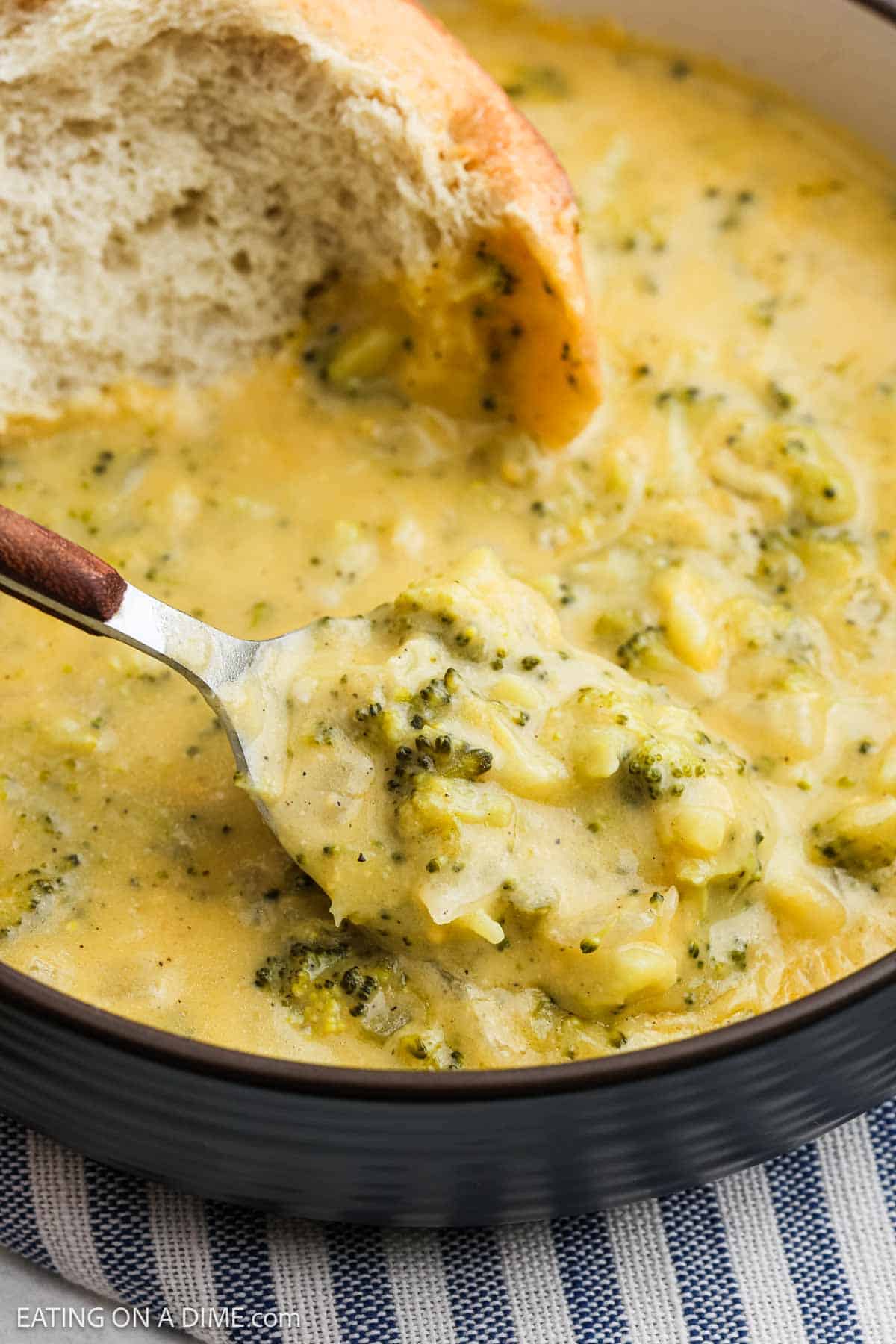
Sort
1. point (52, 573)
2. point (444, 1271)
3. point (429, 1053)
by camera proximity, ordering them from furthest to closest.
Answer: point (444, 1271) → point (429, 1053) → point (52, 573)

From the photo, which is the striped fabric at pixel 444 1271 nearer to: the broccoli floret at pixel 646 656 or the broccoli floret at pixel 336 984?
the broccoli floret at pixel 336 984

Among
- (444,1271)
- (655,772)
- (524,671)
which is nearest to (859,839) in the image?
(655,772)

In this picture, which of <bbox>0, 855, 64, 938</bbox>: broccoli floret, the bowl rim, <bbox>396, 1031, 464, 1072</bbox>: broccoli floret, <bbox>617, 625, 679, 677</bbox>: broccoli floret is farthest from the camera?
<bbox>617, 625, 679, 677</bbox>: broccoli floret

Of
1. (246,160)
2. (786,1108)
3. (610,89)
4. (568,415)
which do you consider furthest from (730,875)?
(610,89)

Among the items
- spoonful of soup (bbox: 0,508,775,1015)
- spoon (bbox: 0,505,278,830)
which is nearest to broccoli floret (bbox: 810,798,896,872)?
spoonful of soup (bbox: 0,508,775,1015)

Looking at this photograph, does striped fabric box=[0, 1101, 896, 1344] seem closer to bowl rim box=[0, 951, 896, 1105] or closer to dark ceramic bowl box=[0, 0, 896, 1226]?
dark ceramic bowl box=[0, 0, 896, 1226]

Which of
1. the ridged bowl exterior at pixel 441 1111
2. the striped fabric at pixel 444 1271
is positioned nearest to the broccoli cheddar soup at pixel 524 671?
the ridged bowl exterior at pixel 441 1111

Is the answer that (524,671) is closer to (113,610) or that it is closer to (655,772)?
(655,772)
